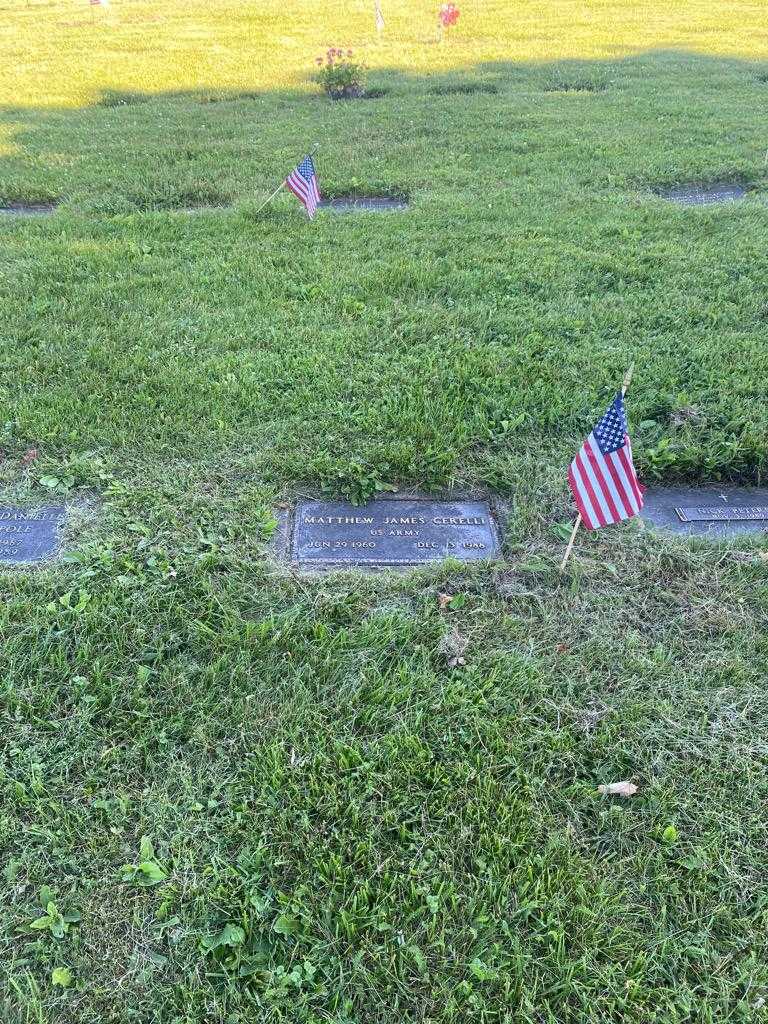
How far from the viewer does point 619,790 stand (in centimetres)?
231

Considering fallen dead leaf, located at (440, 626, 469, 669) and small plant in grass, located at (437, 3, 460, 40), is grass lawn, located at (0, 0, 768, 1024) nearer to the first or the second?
fallen dead leaf, located at (440, 626, 469, 669)

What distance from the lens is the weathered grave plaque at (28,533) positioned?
3.07 meters

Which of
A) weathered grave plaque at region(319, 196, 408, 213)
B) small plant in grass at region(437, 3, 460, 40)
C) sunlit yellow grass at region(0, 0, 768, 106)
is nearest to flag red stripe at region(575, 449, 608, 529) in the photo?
weathered grave plaque at region(319, 196, 408, 213)

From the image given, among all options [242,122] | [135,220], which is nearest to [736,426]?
A: [135,220]

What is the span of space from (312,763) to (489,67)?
12.9 metres

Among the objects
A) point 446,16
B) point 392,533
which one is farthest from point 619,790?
point 446,16

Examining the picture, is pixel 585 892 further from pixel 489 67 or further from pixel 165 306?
pixel 489 67

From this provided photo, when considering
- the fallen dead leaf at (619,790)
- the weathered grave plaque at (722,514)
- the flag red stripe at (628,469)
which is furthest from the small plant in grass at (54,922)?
the weathered grave plaque at (722,514)

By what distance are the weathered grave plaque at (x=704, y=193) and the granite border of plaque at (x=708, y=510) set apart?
14.8 ft

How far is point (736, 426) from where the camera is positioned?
381cm

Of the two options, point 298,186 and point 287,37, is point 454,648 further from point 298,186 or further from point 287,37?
point 287,37

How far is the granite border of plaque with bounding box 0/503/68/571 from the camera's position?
3061 millimetres

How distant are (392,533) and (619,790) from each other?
1.45 m

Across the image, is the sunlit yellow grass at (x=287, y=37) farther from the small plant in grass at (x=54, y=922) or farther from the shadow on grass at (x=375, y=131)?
the small plant in grass at (x=54, y=922)
